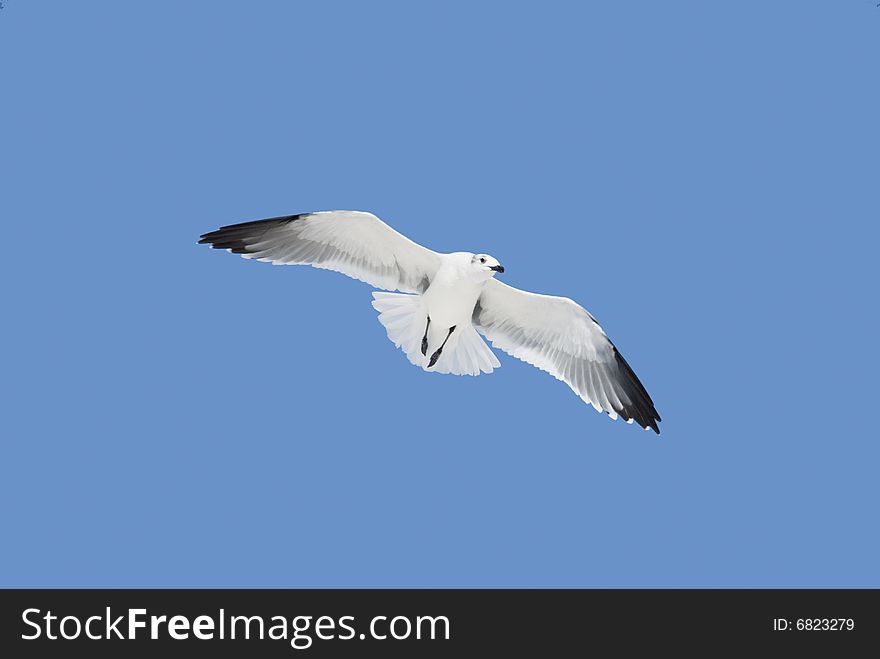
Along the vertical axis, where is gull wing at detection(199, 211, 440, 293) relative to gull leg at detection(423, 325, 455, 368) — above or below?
above

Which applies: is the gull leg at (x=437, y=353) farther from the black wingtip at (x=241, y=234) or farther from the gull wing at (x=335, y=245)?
the black wingtip at (x=241, y=234)

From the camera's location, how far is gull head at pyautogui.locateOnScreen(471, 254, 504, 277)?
5.85 meters

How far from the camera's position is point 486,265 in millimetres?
5879

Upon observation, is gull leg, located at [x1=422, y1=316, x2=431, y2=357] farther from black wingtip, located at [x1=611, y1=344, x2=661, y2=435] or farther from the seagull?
black wingtip, located at [x1=611, y1=344, x2=661, y2=435]

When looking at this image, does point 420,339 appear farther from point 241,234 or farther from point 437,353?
point 241,234

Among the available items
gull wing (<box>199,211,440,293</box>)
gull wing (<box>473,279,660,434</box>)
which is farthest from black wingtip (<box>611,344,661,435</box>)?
gull wing (<box>199,211,440,293</box>)

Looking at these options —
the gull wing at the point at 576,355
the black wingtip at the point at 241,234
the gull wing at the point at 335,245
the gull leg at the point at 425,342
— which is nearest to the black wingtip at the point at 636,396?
the gull wing at the point at 576,355

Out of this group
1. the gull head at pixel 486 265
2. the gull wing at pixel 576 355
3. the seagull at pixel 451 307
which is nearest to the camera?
the gull head at pixel 486 265

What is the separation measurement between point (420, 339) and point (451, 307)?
277 mm

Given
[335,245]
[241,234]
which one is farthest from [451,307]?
[241,234]

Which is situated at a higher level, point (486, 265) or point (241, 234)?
point (241, 234)

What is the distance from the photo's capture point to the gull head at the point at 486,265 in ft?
19.2
